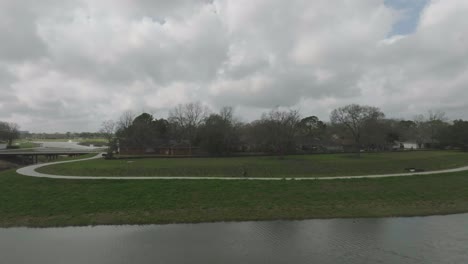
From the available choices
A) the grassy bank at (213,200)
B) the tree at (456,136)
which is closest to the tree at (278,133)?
the grassy bank at (213,200)

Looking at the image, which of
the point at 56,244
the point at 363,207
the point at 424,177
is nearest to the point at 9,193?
the point at 56,244

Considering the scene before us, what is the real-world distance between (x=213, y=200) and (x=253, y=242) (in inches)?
341

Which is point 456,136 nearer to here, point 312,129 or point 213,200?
point 312,129

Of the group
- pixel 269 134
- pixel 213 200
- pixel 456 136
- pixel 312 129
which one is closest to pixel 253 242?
pixel 213 200

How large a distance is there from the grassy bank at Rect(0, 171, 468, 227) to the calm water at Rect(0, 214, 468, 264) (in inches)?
61.9

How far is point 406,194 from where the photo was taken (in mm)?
23500

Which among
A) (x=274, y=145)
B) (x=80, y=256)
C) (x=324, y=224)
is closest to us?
(x=80, y=256)

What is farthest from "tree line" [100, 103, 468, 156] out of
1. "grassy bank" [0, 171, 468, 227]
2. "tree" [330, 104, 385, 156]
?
"grassy bank" [0, 171, 468, 227]

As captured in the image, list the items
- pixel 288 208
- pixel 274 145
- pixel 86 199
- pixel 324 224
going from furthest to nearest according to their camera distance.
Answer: pixel 274 145
pixel 86 199
pixel 288 208
pixel 324 224

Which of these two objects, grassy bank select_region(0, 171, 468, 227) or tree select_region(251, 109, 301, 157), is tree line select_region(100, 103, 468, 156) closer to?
tree select_region(251, 109, 301, 157)

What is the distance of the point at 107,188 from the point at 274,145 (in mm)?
36975

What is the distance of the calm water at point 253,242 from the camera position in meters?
12.0

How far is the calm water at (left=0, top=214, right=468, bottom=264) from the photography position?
12.0m

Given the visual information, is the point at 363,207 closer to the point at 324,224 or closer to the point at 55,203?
the point at 324,224
